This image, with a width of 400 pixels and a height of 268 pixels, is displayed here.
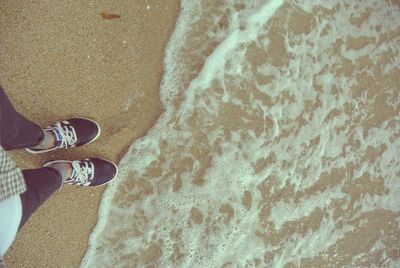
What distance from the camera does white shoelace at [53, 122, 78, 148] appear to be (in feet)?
6.54

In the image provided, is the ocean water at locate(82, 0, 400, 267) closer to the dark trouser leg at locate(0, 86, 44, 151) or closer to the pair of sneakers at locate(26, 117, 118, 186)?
the pair of sneakers at locate(26, 117, 118, 186)

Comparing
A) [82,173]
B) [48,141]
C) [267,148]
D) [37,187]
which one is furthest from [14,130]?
[267,148]

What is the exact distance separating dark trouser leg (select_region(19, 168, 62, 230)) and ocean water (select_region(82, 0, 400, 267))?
46cm

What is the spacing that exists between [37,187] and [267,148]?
1.26m

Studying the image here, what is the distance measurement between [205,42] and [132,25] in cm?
41

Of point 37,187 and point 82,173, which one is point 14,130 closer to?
point 37,187

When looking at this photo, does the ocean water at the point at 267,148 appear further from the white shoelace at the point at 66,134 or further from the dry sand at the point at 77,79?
the white shoelace at the point at 66,134

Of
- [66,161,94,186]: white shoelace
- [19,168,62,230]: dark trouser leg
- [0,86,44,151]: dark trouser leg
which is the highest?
[0,86,44,151]: dark trouser leg

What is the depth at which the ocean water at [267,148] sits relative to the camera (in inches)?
88.4

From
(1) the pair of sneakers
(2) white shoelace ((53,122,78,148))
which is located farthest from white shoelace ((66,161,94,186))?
(2) white shoelace ((53,122,78,148))

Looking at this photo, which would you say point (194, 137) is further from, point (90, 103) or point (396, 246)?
point (396, 246)

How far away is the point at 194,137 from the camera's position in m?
2.26

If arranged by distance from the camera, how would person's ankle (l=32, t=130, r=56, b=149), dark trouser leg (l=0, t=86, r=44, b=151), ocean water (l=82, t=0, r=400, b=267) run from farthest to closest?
ocean water (l=82, t=0, r=400, b=267) < person's ankle (l=32, t=130, r=56, b=149) < dark trouser leg (l=0, t=86, r=44, b=151)

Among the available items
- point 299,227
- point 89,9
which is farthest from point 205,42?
point 299,227
